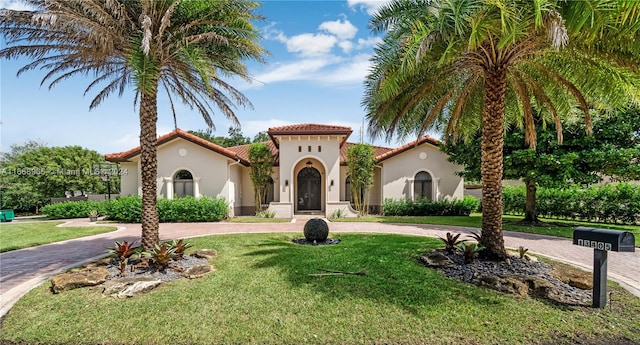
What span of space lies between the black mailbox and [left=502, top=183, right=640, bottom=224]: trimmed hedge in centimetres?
1399

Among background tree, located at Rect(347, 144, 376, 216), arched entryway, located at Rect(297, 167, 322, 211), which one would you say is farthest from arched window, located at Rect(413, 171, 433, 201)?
arched entryway, located at Rect(297, 167, 322, 211)

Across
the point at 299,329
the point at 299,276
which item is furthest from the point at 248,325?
the point at 299,276

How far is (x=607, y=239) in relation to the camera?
547cm

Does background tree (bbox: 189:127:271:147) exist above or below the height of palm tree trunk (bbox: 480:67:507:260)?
above

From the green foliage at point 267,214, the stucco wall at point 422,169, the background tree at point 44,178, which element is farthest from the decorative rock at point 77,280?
the background tree at point 44,178

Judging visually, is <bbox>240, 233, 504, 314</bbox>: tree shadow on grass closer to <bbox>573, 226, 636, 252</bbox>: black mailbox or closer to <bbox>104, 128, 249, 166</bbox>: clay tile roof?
<bbox>573, 226, 636, 252</bbox>: black mailbox

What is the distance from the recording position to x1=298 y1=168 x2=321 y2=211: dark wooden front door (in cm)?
2439

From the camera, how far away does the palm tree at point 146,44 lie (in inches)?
289

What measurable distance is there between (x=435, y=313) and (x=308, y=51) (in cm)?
879

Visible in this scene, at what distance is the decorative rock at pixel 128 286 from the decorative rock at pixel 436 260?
694 cm

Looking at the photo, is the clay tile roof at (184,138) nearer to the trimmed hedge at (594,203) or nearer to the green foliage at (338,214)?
the green foliage at (338,214)

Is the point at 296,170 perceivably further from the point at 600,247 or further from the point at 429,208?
the point at 600,247

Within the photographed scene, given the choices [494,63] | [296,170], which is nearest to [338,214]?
[296,170]

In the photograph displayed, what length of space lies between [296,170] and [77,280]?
17.5 m
